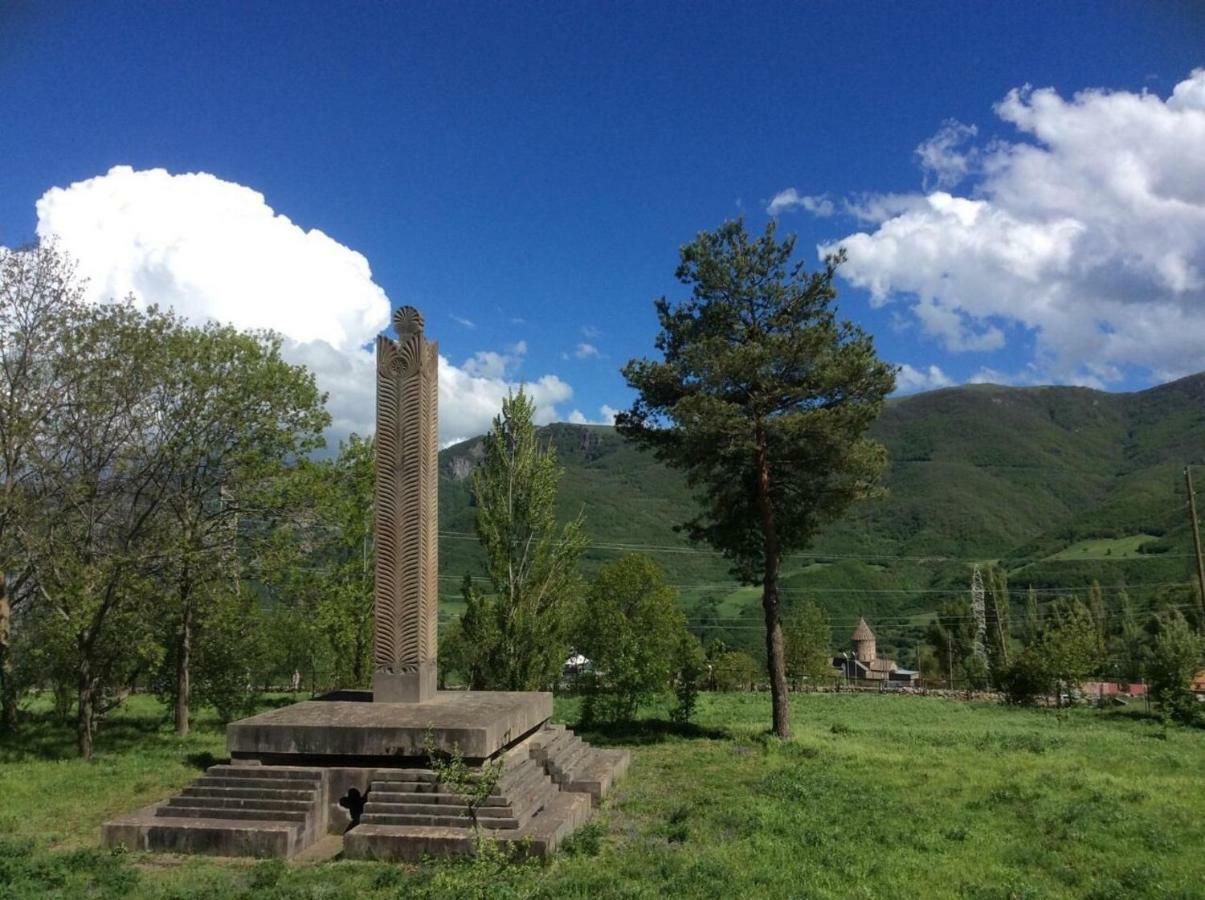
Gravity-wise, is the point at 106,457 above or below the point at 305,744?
above

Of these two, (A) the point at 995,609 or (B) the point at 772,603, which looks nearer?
(B) the point at 772,603

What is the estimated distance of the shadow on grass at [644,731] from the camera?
20.1 meters

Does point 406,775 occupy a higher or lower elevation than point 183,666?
lower

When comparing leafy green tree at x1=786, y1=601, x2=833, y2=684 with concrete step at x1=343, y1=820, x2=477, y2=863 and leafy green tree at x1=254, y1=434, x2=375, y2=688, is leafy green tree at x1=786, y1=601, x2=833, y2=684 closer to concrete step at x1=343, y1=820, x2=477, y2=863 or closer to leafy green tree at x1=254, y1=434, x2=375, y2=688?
leafy green tree at x1=254, y1=434, x2=375, y2=688

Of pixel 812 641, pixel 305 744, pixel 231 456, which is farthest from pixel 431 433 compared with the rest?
pixel 812 641

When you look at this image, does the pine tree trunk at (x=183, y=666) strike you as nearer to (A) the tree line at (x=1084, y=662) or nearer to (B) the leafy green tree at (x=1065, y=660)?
(A) the tree line at (x=1084, y=662)

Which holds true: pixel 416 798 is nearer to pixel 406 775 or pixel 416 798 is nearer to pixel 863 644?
pixel 406 775

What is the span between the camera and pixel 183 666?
19906 millimetres

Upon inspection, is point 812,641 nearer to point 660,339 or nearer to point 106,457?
point 660,339

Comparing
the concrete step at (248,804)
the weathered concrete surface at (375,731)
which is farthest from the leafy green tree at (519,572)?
the concrete step at (248,804)

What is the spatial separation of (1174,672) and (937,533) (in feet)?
411

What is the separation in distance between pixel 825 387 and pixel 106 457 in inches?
595

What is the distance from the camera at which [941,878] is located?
8.88 metres

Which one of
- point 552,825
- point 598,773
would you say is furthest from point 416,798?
point 598,773
